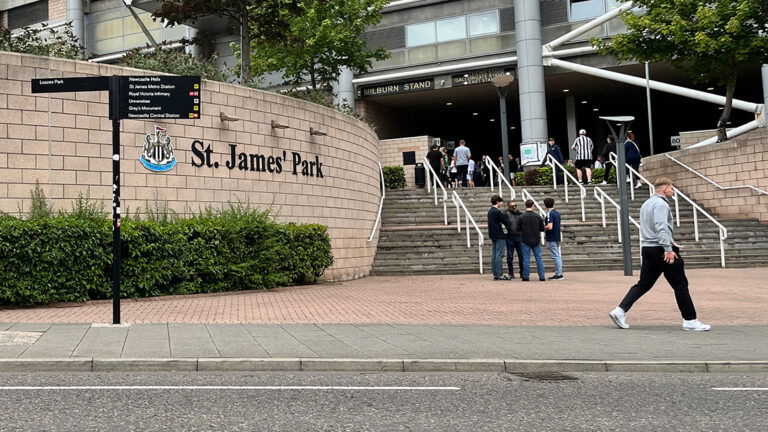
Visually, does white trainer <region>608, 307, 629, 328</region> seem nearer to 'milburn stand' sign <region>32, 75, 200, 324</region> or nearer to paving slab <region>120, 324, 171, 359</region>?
paving slab <region>120, 324, 171, 359</region>

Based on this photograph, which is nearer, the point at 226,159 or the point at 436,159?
the point at 226,159

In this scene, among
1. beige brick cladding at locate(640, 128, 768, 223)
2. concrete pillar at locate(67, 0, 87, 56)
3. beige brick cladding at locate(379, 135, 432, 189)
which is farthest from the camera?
concrete pillar at locate(67, 0, 87, 56)

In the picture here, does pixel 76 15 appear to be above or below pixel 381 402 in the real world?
above

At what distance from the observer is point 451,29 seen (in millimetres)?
34250

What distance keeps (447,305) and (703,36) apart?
45.5ft

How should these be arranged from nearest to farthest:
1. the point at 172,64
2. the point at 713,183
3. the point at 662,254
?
1. the point at 662,254
2. the point at 172,64
3. the point at 713,183

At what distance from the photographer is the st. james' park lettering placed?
50.1 feet

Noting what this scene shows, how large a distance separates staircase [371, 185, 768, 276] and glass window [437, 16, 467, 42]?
12890mm

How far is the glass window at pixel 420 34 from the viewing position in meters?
34.5

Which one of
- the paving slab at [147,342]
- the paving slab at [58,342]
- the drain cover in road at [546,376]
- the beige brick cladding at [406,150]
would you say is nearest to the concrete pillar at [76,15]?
the beige brick cladding at [406,150]

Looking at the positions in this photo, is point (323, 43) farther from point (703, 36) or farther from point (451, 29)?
point (703, 36)

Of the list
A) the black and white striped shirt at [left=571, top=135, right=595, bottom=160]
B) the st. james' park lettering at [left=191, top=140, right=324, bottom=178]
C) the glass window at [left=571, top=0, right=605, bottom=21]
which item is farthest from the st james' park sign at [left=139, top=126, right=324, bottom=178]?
the glass window at [left=571, top=0, right=605, bottom=21]

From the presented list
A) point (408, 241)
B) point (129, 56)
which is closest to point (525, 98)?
point (408, 241)

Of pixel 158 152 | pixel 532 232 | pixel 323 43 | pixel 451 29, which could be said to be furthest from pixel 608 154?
pixel 158 152
